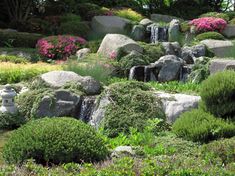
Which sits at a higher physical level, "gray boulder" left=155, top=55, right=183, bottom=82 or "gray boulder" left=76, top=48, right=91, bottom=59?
"gray boulder" left=155, top=55, right=183, bottom=82

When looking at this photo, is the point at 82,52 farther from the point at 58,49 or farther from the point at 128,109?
the point at 128,109

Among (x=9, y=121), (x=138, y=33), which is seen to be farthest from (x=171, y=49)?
(x=9, y=121)

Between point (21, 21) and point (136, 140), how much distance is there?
17.0m

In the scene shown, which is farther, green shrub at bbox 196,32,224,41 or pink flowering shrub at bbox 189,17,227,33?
pink flowering shrub at bbox 189,17,227,33

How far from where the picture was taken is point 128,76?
14.9 m

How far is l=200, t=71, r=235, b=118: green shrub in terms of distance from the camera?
8.27 metres

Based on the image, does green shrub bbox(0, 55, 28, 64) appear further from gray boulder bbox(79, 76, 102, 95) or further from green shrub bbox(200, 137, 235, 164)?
green shrub bbox(200, 137, 235, 164)

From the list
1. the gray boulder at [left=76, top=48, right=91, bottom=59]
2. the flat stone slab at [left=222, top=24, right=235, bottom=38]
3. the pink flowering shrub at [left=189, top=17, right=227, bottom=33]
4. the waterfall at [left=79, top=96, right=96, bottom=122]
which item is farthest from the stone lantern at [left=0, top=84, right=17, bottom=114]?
the flat stone slab at [left=222, top=24, right=235, bottom=38]

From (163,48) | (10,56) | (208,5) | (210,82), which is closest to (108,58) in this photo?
(163,48)

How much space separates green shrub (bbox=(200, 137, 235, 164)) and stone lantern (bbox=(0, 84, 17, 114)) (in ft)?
15.9

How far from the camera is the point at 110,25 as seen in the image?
75.7 ft

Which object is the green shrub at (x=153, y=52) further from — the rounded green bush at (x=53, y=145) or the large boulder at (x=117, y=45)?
the rounded green bush at (x=53, y=145)

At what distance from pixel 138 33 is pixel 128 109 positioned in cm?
1283

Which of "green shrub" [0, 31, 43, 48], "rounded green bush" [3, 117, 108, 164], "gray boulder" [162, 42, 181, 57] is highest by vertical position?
"rounded green bush" [3, 117, 108, 164]
